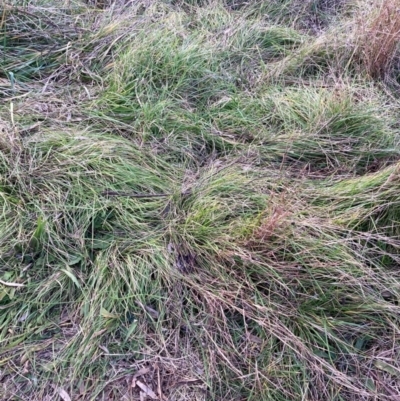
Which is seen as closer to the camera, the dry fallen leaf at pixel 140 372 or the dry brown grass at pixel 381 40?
the dry fallen leaf at pixel 140 372

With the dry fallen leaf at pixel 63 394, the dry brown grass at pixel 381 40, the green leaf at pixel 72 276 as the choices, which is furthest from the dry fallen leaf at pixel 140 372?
the dry brown grass at pixel 381 40

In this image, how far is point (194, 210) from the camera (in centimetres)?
195

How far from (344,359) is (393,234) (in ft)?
1.84

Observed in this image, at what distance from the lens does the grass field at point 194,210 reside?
1.61 metres

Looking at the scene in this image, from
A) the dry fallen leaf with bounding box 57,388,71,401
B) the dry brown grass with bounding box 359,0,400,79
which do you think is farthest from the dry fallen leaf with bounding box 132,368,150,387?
the dry brown grass with bounding box 359,0,400,79

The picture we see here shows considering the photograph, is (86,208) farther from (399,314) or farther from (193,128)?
(399,314)

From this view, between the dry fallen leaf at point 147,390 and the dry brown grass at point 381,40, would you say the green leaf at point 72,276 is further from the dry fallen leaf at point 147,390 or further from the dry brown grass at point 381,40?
the dry brown grass at point 381,40

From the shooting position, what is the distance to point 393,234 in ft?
6.30

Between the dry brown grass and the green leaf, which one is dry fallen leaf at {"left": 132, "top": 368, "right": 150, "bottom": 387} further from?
the dry brown grass

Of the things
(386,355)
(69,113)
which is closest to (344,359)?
(386,355)

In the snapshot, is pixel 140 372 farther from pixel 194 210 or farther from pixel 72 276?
pixel 194 210

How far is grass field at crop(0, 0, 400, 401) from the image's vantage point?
1.61 meters

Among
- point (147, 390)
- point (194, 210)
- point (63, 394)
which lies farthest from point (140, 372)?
point (194, 210)

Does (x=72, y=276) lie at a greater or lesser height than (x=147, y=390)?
greater
